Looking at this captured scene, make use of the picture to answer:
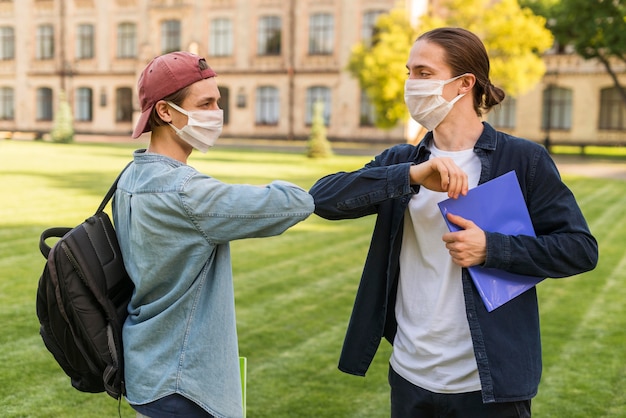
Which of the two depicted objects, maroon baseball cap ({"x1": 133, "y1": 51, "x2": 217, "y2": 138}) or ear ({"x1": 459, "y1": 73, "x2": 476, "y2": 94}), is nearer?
maroon baseball cap ({"x1": 133, "y1": 51, "x2": 217, "y2": 138})

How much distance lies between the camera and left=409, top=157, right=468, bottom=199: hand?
96.8 inches

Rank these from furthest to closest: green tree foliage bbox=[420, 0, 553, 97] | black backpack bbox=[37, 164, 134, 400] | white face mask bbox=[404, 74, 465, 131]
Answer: green tree foliage bbox=[420, 0, 553, 97] < white face mask bbox=[404, 74, 465, 131] < black backpack bbox=[37, 164, 134, 400]

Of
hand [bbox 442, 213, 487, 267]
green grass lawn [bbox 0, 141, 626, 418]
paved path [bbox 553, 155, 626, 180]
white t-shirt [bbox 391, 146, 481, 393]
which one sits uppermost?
hand [bbox 442, 213, 487, 267]

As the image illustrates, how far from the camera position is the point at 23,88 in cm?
5012

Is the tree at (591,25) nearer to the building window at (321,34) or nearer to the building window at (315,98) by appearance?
the building window at (321,34)

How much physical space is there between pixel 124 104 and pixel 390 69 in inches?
952

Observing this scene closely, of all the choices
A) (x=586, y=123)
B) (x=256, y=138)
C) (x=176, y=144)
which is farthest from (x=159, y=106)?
(x=256, y=138)

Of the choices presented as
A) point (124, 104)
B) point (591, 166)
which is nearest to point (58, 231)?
point (591, 166)

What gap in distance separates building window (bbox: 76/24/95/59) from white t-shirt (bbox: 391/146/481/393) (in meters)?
48.1

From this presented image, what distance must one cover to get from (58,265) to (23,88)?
5084 cm

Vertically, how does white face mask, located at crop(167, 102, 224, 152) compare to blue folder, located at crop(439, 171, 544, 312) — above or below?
above

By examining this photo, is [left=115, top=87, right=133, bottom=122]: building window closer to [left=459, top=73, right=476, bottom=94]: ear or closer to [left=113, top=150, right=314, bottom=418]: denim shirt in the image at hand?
[left=459, top=73, right=476, bottom=94]: ear

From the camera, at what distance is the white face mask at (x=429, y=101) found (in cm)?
279

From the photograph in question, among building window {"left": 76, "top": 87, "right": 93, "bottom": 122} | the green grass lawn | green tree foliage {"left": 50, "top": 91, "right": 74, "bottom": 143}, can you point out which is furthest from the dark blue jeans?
building window {"left": 76, "top": 87, "right": 93, "bottom": 122}
